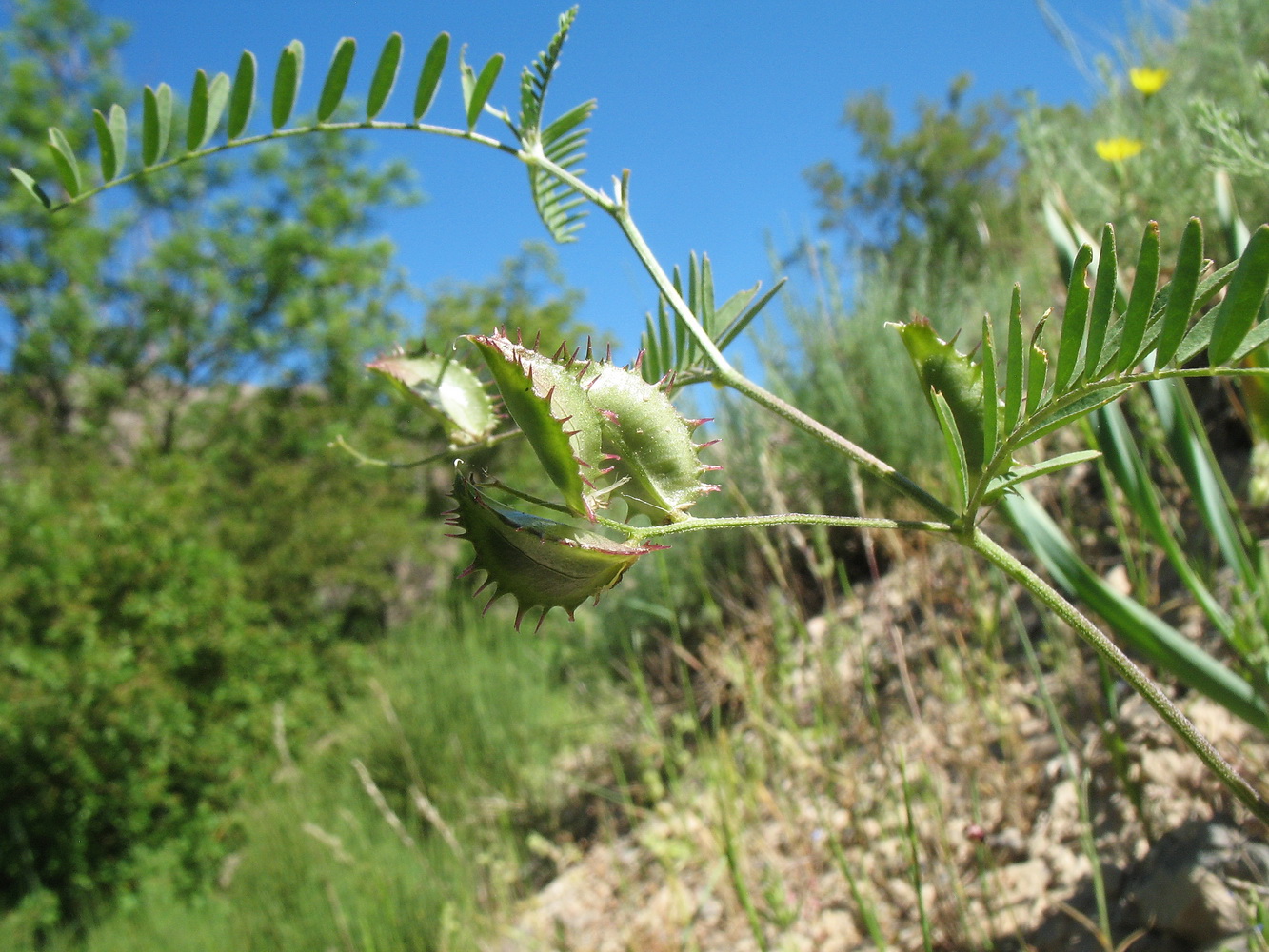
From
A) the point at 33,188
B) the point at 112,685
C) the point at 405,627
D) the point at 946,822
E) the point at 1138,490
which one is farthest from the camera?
the point at 405,627

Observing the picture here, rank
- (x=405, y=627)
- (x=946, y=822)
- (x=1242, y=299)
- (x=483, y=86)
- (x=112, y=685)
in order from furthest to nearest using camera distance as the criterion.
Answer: (x=405, y=627) → (x=112, y=685) → (x=946, y=822) → (x=483, y=86) → (x=1242, y=299)

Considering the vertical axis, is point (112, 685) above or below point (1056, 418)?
above

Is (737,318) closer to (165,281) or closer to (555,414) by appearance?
(555,414)

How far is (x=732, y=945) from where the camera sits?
6.10 ft

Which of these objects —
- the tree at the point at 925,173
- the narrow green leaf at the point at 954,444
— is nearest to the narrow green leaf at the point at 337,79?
the narrow green leaf at the point at 954,444

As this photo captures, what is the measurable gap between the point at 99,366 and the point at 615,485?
12514 millimetres

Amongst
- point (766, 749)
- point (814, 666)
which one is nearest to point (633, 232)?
point (766, 749)

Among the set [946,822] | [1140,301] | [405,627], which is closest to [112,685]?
[405,627]

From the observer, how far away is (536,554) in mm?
483

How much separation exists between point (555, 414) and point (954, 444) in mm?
264

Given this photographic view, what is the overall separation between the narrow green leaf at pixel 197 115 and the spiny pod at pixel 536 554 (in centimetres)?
65

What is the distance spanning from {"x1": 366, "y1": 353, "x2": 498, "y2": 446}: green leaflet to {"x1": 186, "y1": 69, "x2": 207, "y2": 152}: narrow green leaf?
36 cm

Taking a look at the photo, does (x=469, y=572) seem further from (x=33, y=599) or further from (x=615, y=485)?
(x=33, y=599)

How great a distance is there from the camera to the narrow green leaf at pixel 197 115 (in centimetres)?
86
